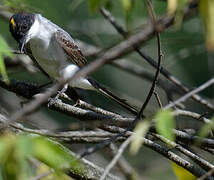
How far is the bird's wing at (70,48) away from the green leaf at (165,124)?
102 inches

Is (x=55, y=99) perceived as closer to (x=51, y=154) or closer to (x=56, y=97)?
(x=56, y=97)

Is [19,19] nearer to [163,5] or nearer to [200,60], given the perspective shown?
[163,5]

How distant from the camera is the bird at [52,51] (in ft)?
12.5

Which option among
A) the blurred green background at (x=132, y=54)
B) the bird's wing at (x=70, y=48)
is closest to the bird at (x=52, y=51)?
the bird's wing at (x=70, y=48)

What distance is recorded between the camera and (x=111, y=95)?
3.55m

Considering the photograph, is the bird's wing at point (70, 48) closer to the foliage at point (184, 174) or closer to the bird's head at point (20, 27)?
the bird's head at point (20, 27)

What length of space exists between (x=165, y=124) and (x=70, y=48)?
106 inches

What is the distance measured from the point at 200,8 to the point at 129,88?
18.8 feet

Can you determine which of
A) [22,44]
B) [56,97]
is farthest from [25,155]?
[22,44]

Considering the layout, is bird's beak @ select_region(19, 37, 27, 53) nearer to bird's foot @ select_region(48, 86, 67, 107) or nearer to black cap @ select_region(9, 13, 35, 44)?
black cap @ select_region(9, 13, 35, 44)

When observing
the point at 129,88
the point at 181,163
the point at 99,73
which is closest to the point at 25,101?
the point at 181,163

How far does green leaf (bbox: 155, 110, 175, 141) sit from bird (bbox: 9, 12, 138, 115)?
2121 mm

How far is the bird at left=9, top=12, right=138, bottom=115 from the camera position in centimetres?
380

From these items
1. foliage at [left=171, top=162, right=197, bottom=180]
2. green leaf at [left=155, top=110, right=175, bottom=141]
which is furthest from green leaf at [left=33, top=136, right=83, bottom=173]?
foliage at [left=171, top=162, right=197, bottom=180]
